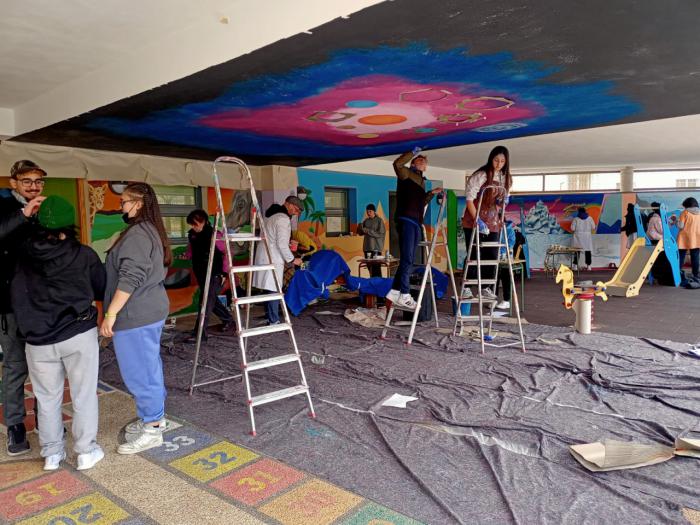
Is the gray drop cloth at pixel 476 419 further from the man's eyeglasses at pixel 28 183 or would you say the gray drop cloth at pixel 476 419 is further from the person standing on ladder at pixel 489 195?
the man's eyeglasses at pixel 28 183

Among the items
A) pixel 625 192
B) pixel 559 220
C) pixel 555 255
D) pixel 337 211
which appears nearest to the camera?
pixel 337 211

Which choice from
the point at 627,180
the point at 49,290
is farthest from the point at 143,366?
the point at 627,180

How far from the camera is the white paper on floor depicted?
11.7 ft

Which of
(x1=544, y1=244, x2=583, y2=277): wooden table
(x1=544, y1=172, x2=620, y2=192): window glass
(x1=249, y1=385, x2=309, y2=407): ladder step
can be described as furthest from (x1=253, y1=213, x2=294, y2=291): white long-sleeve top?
(x1=544, y1=172, x2=620, y2=192): window glass

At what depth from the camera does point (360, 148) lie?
6801 millimetres

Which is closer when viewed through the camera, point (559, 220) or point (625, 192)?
point (625, 192)

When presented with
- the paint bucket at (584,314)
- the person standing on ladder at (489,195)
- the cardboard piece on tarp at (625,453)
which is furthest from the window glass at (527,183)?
the cardboard piece on tarp at (625,453)

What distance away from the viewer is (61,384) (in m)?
2.69

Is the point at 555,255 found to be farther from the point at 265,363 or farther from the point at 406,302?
the point at 265,363

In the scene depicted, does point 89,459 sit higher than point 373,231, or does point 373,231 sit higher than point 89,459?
point 373,231

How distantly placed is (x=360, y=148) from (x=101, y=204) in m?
3.49

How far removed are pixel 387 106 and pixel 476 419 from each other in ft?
8.81

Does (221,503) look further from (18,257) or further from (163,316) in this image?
(18,257)

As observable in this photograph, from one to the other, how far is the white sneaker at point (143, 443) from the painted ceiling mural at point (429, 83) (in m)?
2.25
